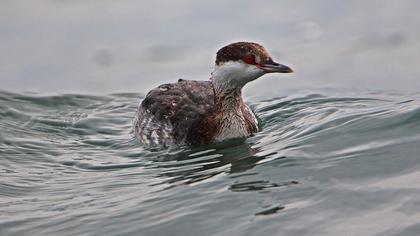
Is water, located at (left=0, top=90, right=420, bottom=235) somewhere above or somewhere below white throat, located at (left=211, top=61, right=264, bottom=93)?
below

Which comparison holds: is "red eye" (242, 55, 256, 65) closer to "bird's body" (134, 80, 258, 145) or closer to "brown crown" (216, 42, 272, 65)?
"brown crown" (216, 42, 272, 65)

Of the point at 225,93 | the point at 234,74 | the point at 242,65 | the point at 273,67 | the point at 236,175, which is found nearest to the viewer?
the point at 236,175

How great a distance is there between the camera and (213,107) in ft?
40.3

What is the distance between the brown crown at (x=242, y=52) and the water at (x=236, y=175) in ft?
3.25

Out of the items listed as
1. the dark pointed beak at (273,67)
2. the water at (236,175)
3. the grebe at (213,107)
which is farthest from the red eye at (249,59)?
the water at (236,175)

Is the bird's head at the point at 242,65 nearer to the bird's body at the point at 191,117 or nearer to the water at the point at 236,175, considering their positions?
the bird's body at the point at 191,117

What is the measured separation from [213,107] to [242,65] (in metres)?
0.96

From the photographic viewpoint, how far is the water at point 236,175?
8.34 meters

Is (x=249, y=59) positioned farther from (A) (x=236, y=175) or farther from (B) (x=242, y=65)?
(A) (x=236, y=175)

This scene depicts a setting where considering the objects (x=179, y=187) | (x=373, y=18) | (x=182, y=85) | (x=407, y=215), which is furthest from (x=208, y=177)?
(x=373, y=18)

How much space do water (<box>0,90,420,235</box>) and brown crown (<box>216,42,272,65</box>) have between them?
38.9 inches

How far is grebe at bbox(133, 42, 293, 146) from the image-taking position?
37.7 ft

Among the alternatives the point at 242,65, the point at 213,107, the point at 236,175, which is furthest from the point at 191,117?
the point at 236,175

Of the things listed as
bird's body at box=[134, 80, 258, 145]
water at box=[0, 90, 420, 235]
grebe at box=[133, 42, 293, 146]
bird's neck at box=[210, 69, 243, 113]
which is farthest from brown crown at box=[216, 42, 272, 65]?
water at box=[0, 90, 420, 235]
